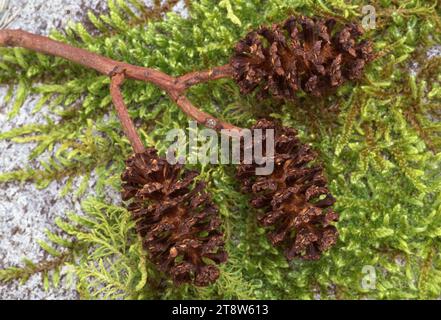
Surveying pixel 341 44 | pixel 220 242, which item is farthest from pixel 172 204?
pixel 341 44

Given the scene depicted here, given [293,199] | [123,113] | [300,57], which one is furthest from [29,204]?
[300,57]

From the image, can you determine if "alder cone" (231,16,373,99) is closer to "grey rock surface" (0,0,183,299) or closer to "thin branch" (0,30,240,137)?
"thin branch" (0,30,240,137)

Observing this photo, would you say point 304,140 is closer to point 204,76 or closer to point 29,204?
point 204,76

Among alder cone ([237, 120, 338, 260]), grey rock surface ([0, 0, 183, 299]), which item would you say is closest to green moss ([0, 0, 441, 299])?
grey rock surface ([0, 0, 183, 299])

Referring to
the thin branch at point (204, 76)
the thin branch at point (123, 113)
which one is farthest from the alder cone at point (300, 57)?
the thin branch at point (123, 113)

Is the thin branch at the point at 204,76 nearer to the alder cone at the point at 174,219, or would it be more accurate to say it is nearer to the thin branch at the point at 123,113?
the thin branch at the point at 123,113

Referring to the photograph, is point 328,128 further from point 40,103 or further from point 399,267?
point 40,103
